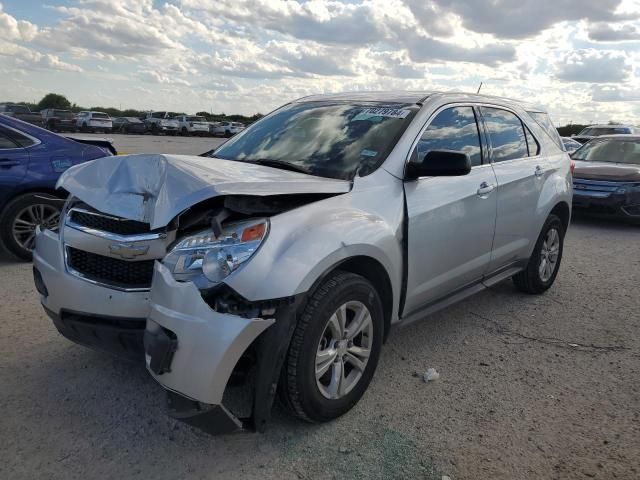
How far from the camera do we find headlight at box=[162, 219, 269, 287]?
2529mm

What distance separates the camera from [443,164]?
3.31 metres

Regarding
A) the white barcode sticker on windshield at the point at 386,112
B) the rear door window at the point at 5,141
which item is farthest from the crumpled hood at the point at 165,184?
the rear door window at the point at 5,141

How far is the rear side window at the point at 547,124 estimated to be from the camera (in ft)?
17.8

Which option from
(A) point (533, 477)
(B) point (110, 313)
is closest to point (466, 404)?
(A) point (533, 477)

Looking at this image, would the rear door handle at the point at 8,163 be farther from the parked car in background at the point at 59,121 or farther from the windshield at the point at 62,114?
the windshield at the point at 62,114

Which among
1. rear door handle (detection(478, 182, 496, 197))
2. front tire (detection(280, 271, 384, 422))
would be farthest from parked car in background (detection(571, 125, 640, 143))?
front tire (detection(280, 271, 384, 422))

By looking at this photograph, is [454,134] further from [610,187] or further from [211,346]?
[610,187]

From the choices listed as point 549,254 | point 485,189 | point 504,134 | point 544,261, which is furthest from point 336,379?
point 549,254

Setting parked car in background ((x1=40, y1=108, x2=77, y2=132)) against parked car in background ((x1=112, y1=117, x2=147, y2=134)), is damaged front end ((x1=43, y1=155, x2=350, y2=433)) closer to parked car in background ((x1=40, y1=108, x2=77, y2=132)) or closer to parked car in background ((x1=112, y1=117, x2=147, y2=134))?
parked car in background ((x1=40, y1=108, x2=77, y2=132))

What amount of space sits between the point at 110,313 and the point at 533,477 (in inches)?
88.1

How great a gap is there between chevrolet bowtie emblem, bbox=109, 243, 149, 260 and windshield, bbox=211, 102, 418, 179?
1.16 meters

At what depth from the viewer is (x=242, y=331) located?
244 centimetres

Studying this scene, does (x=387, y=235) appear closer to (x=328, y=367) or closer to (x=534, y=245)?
(x=328, y=367)

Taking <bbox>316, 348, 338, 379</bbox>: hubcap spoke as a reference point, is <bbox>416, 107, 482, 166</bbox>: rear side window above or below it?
above
